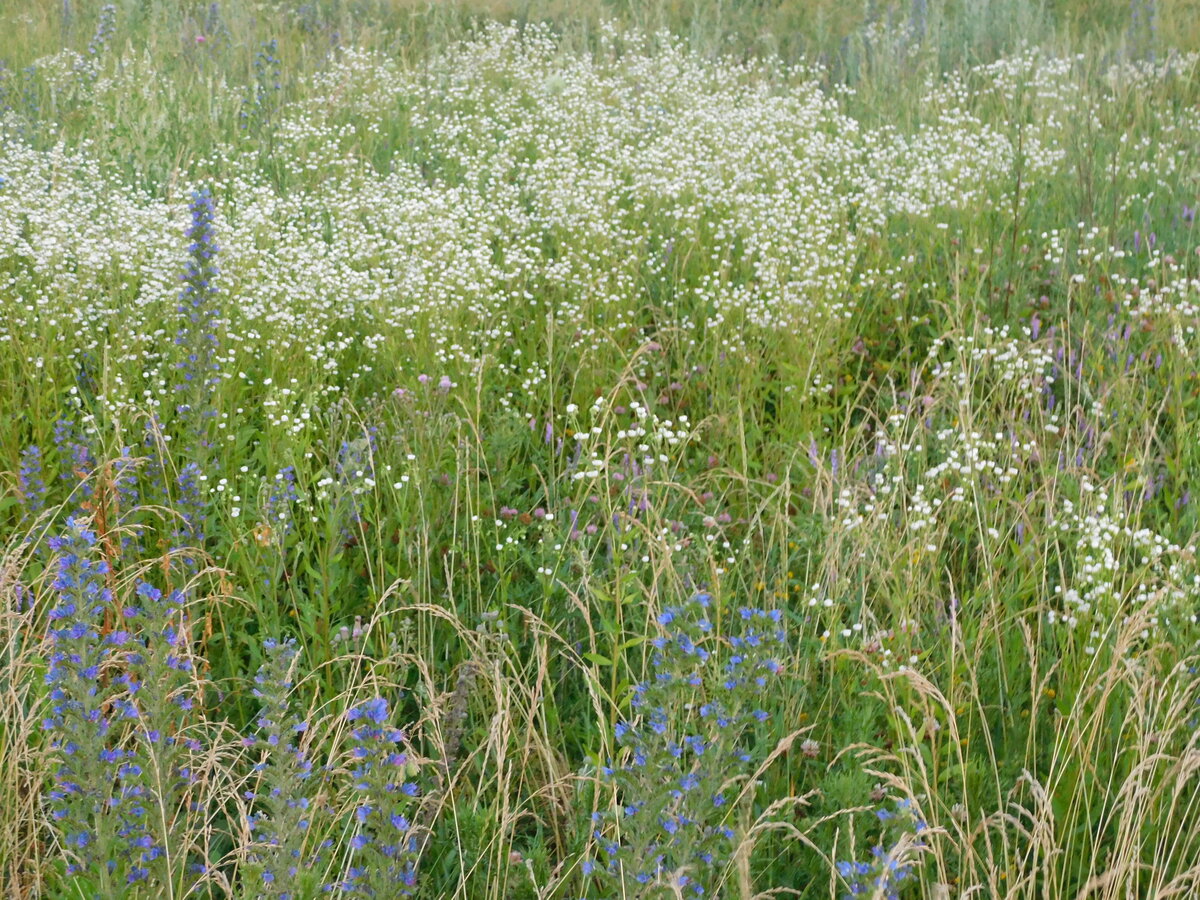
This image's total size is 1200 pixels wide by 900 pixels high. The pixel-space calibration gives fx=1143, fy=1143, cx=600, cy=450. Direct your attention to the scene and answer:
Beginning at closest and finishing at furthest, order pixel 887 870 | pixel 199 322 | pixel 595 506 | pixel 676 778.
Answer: pixel 887 870 → pixel 676 778 → pixel 199 322 → pixel 595 506

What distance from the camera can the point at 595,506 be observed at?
3443 millimetres

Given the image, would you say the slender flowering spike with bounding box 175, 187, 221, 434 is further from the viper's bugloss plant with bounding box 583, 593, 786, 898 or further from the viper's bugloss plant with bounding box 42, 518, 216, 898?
the viper's bugloss plant with bounding box 583, 593, 786, 898

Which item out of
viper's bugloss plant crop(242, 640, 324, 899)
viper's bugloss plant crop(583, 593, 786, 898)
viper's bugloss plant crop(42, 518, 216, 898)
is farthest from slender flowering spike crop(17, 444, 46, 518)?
viper's bugloss plant crop(583, 593, 786, 898)

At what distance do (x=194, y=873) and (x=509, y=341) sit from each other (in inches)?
98.3

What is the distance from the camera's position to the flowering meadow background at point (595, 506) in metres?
2.11

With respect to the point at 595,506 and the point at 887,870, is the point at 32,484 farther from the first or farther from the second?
the point at 887,870

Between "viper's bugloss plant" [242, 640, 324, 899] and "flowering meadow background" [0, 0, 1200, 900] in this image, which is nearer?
"viper's bugloss plant" [242, 640, 324, 899]

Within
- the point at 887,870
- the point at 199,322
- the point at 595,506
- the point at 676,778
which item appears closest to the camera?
the point at 887,870

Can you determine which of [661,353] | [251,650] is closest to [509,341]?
[661,353]

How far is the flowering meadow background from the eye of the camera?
211 centimetres

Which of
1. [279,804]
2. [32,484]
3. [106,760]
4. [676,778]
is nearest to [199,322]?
[32,484]

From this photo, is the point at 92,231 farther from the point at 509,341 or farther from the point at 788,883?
the point at 788,883

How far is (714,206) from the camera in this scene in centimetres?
526

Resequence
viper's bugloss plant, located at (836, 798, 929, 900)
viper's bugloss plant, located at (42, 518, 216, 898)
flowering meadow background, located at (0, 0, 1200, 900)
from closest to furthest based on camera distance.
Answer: viper's bugloss plant, located at (836, 798, 929, 900) → viper's bugloss plant, located at (42, 518, 216, 898) → flowering meadow background, located at (0, 0, 1200, 900)
